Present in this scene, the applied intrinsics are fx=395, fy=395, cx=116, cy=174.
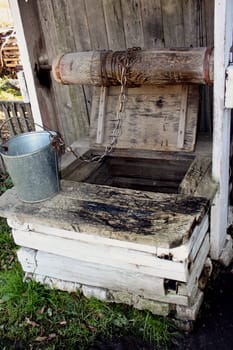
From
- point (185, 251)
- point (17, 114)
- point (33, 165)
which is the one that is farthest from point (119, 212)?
point (17, 114)

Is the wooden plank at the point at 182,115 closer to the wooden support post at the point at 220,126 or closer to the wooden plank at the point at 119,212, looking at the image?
the wooden support post at the point at 220,126

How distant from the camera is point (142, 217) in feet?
6.41

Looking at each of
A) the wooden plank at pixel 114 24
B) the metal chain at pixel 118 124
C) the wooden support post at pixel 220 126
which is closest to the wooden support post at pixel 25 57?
the metal chain at pixel 118 124

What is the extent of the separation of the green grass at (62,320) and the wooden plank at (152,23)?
63.5 inches

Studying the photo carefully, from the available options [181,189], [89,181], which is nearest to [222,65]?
[181,189]

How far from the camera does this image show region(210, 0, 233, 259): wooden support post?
5.78 feet

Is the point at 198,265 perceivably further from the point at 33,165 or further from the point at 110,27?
the point at 110,27

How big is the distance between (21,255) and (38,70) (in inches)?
46.6

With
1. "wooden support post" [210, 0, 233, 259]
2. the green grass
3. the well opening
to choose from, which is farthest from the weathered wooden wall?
the green grass

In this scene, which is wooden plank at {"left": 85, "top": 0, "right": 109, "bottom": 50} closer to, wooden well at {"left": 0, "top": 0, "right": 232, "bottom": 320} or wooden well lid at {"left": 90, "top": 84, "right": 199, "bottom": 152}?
wooden well at {"left": 0, "top": 0, "right": 232, "bottom": 320}

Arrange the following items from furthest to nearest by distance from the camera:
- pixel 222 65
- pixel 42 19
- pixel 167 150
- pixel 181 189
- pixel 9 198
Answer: pixel 42 19, pixel 167 150, pixel 9 198, pixel 181 189, pixel 222 65

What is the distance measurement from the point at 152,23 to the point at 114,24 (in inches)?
10.3

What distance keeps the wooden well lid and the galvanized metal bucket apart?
0.49 meters

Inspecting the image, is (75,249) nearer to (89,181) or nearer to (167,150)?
(89,181)
